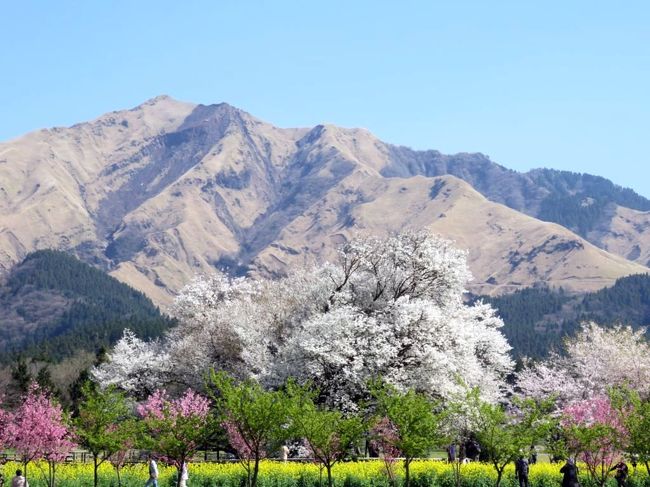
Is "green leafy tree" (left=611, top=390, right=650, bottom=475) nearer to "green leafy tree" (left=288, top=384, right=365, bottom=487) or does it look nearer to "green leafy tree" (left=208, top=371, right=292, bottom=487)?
"green leafy tree" (left=288, top=384, right=365, bottom=487)

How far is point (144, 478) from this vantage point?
40438 mm

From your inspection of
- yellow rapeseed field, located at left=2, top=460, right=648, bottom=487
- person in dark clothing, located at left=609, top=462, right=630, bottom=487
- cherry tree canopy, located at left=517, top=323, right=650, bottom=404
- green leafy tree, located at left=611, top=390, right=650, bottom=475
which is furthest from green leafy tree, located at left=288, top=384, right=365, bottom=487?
cherry tree canopy, located at left=517, top=323, right=650, bottom=404

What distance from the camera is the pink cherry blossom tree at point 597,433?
33.5 metres

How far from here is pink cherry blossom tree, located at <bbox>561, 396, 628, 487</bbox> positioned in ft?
110

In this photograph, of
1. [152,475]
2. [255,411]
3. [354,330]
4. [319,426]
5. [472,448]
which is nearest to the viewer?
[255,411]

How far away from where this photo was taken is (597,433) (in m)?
33.2

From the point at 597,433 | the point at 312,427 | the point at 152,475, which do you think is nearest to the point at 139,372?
the point at 152,475

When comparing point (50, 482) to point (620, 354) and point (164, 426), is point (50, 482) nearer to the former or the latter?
point (164, 426)

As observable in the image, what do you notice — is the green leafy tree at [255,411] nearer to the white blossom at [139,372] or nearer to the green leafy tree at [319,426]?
the green leafy tree at [319,426]

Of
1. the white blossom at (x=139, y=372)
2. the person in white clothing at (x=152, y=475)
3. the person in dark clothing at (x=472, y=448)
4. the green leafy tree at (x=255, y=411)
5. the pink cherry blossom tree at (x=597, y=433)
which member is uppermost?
the white blossom at (x=139, y=372)

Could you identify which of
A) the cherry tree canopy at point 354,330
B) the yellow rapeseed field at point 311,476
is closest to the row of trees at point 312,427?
the yellow rapeseed field at point 311,476

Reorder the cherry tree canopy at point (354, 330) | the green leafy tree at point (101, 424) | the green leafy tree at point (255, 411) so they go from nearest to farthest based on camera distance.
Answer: the green leafy tree at point (255, 411), the green leafy tree at point (101, 424), the cherry tree canopy at point (354, 330)

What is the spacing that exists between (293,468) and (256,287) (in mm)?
34155

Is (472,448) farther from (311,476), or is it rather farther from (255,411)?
(255,411)
